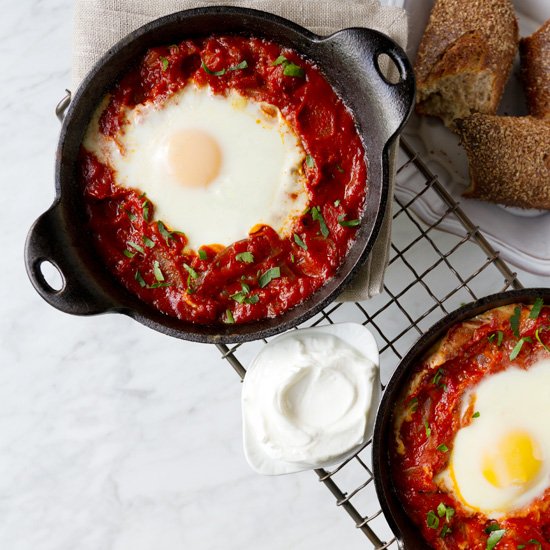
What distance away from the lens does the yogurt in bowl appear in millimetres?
3164

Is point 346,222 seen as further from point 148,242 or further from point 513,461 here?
point 513,461

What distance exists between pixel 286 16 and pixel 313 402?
5.71 feet

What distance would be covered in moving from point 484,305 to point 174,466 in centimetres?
193

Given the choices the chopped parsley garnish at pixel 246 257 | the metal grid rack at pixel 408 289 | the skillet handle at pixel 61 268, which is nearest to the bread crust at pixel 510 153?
the metal grid rack at pixel 408 289

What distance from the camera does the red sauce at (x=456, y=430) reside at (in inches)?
128

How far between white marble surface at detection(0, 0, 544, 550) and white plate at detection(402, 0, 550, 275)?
141 centimetres

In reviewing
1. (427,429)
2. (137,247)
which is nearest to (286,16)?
(137,247)

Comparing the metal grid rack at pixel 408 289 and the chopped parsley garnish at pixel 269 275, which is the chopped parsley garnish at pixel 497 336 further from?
the chopped parsley garnish at pixel 269 275

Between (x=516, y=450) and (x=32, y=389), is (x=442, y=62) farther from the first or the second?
(x=32, y=389)

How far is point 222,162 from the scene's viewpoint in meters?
3.24

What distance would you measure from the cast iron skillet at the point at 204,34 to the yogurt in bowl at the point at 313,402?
198mm

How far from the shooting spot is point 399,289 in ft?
13.0

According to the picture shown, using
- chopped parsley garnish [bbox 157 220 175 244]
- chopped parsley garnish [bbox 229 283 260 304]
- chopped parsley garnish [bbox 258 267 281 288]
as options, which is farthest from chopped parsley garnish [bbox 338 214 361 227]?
chopped parsley garnish [bbox 157 220 175 244]

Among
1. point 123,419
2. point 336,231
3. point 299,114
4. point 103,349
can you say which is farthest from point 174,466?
point 299,114
